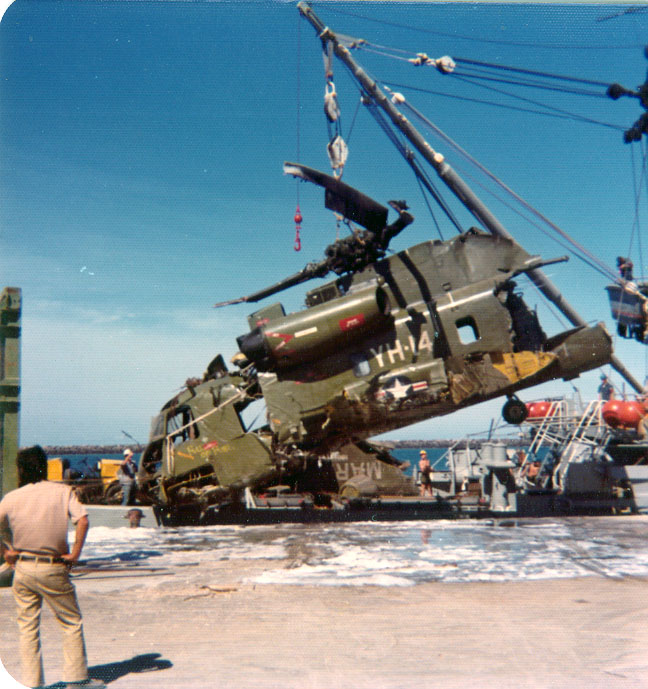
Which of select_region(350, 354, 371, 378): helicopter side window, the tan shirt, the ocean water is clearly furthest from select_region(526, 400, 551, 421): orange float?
the tan shirt

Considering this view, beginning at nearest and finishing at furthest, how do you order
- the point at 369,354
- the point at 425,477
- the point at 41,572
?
the point at 41,572
the point at 369,354
the point at 425,477

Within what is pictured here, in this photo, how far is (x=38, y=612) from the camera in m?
4.26

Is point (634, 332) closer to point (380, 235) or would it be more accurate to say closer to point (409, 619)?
point (380, 235)

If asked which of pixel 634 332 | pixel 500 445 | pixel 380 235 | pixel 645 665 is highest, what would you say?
pixel 380 235

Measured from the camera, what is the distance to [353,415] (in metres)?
11.8

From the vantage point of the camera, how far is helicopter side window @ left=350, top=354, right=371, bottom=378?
464 inches

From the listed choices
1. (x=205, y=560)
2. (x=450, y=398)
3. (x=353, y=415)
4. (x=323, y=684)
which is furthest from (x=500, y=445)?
(x=323, y=684)

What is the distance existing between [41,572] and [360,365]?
8.19 metres

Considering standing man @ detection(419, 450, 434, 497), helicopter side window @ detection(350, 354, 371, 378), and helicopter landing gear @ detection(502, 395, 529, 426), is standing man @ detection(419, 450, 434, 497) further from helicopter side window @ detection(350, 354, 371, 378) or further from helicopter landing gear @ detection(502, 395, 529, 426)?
helicopter side window @ detection(350, 354, 371, 378)

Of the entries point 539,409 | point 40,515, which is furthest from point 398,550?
point 539,409

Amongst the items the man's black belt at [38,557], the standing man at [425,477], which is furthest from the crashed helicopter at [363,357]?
the man's black belt at [38,557]

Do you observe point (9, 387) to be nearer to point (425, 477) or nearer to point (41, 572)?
point (41, 572)

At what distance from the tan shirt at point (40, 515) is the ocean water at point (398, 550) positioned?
11.3 ft

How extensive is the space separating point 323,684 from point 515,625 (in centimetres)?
211
